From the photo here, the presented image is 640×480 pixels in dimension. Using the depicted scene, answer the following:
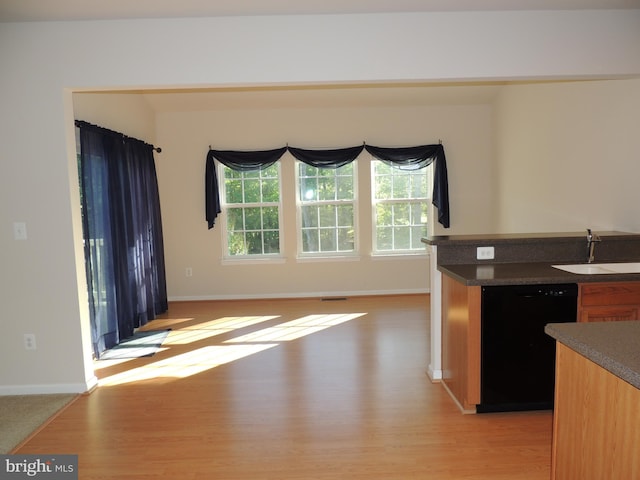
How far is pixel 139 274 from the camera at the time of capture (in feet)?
16.2

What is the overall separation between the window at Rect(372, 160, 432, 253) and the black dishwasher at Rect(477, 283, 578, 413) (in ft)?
12.0

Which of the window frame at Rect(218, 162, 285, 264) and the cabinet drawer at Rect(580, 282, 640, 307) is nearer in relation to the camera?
the cabinet drawer at Rect(580, 282, 640, 307)

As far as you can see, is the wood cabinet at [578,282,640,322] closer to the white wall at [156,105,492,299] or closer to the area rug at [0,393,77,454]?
the area rug at [0,393,77,454]

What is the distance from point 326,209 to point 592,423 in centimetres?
504

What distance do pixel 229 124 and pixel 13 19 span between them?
10.5 ft

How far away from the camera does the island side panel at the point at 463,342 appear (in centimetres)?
266

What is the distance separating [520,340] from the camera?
2.66 metres

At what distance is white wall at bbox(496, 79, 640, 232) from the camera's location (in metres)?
3.46

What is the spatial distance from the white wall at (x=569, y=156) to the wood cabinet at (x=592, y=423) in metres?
2.50

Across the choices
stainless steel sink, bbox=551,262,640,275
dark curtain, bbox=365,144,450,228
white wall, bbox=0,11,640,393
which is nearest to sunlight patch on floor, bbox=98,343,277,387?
white wall, bbox=0,11,640,393

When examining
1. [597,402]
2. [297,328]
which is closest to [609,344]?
[597,402]

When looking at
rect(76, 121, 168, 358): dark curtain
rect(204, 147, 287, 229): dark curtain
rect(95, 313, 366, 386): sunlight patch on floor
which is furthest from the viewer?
rect(204, 147, 287, 229): dark curtain
